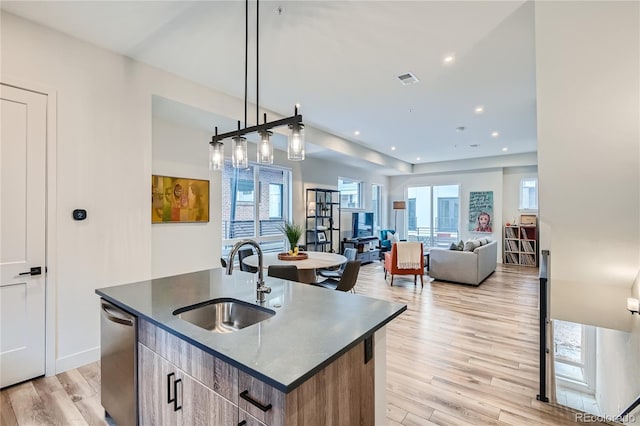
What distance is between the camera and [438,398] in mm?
2324

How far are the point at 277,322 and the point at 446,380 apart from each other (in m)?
1.91

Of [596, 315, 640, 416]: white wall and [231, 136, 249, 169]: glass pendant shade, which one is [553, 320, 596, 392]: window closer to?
[596, 315, 640, 416]: white wall

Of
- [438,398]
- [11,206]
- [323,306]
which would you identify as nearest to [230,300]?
[323,306]

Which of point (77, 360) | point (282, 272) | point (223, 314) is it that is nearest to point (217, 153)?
point (223, 314)

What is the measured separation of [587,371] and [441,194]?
7589 millimetres

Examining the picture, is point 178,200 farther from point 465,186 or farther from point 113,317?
point 465,186

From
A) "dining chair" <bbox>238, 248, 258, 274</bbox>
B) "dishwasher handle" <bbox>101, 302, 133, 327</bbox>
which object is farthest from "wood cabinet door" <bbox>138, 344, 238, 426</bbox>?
"dining chair" <bbox>238, 248, 258, 274</bbox>

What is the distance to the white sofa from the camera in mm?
5754

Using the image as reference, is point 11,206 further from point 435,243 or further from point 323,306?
point 435,243

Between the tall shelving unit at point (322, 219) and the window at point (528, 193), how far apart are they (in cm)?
521

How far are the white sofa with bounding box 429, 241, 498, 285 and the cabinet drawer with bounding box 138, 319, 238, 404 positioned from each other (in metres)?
5.57

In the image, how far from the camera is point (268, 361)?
42.5 inches

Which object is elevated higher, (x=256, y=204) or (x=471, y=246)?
(x=256, y=204)

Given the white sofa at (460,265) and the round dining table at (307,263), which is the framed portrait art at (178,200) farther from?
the white sofa at (460,265)
